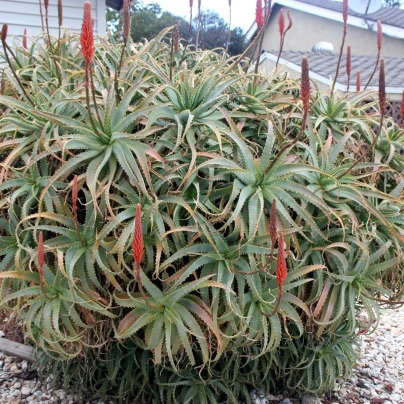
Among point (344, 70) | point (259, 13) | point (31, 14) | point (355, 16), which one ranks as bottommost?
point (259, 13)

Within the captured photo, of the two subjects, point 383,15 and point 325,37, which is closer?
point 383,15

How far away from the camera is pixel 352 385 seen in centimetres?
271

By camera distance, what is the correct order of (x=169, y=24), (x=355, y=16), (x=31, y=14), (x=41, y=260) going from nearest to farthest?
(x=41, y=260) < (x=31, y=14) < (x=355, y=16) < (x=169, y=24)

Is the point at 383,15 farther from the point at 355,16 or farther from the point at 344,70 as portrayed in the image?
the point at 344,70

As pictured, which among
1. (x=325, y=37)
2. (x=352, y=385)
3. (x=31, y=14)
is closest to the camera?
(x=352, y=385)

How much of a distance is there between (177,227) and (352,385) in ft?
5.43

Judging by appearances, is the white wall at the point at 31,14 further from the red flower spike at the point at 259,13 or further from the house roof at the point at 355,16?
the house roof at the point at 355,16

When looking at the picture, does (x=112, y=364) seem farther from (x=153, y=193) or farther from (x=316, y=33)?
(x=316, y=33)

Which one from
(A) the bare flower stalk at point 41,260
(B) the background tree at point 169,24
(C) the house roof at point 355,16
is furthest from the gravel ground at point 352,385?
(B) the background tree at point 169,24

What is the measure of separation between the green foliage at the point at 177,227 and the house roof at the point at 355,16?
37.6ft

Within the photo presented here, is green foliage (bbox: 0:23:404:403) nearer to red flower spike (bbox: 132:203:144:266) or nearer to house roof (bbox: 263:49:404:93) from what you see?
red flower spike (bbox: 132:203:144:266)

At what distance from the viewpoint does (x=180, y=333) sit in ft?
5.33

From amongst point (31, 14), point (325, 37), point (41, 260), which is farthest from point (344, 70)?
point (41, 260)

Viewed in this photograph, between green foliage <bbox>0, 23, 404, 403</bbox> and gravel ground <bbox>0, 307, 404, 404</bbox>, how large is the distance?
18.3 inches
